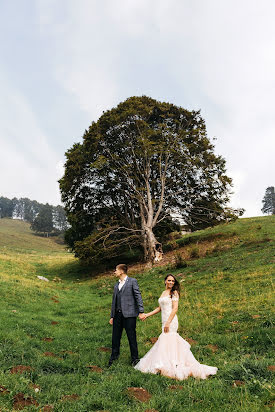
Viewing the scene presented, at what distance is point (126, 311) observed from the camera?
6820 mm

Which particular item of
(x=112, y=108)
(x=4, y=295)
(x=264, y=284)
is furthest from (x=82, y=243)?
(x=264, y=284)

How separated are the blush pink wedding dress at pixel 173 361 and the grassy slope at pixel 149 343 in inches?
10.4

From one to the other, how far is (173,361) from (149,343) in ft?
8.65

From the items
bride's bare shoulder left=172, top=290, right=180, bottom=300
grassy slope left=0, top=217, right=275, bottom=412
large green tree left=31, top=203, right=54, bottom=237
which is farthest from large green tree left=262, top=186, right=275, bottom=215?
bride's bare shoulder left=172, top=290, right=180, bottom=300

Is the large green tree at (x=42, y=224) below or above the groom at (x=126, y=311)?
above

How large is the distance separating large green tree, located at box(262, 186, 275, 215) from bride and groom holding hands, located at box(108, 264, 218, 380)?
119321mm

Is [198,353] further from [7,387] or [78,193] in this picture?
[78,193]

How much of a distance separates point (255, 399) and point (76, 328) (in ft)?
25.0

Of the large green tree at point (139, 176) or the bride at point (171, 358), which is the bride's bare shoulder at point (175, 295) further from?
the large green tree at point (139, 176)

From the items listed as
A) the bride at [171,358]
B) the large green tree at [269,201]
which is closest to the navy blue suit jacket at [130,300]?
the bride at [171,358]

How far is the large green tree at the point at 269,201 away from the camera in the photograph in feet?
372

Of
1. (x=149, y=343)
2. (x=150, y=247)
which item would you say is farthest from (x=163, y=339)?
(x=150, y=247)

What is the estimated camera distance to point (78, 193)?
30172 mm

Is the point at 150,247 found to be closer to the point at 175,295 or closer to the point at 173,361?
the point at 175,295
